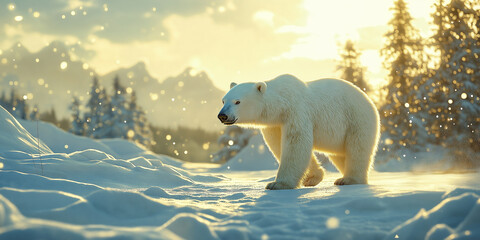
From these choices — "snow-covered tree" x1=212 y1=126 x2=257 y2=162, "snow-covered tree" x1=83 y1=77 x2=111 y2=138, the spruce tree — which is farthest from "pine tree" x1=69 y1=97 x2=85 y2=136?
"snow-covered tree" x1=212 y1=126 x2=257 y2=162

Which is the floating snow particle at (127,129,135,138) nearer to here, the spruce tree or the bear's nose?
the spruce tree

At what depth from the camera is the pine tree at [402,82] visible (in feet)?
53.9

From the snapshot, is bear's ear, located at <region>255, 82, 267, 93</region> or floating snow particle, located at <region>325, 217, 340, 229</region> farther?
bear's ear, located at <region>255, 82, 267, 93</region>

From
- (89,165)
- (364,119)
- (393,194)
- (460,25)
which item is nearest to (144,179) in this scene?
(89,165)

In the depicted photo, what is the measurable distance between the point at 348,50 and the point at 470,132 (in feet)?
38.7

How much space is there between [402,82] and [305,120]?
14.5 m

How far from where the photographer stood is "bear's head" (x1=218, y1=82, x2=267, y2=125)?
496 centimetres

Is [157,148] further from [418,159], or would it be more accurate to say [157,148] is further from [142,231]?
[142,231]

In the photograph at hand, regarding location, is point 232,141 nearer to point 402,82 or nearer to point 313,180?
point 402,82

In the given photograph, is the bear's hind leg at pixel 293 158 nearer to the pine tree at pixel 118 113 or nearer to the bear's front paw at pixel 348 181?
the bear's front paw at pixel 348 181

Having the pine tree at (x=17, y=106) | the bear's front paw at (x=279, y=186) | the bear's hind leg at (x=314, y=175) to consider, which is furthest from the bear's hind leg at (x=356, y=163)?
the pine tree at (x=17, y=106)

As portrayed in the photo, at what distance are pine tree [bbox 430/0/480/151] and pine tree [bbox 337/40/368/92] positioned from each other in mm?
9004

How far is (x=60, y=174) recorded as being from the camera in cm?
503

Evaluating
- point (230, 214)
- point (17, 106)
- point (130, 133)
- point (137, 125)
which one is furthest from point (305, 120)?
point (17, 106)
